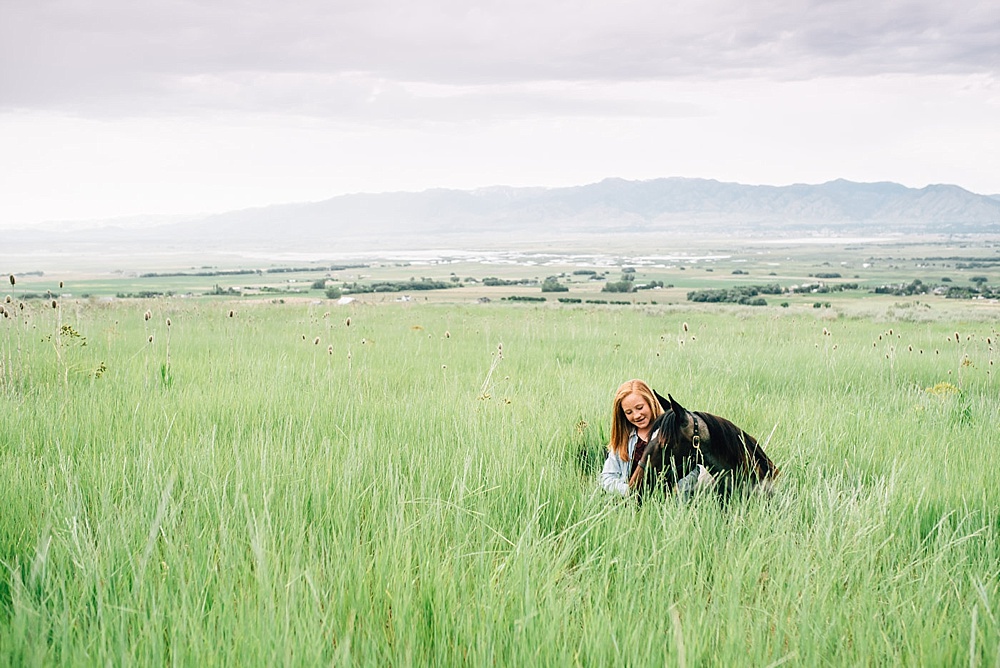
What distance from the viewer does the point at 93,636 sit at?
2354 millimetres

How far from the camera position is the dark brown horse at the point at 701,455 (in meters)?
3.92

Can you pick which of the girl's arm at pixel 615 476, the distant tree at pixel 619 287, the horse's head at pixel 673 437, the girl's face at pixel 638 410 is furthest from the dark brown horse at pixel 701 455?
the distant tree at pixel 619 287

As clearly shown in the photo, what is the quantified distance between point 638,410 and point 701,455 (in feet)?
2.62

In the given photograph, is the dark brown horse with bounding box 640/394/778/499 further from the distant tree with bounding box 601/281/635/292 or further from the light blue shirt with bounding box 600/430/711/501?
the distant tree with bounding box 601/281/635/292

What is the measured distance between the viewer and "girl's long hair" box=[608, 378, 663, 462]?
4.82 meters

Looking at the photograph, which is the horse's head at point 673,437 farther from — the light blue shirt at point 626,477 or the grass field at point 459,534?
the grass field at point 459,534

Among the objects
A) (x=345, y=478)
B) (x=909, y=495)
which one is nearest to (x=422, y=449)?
(x=345, y=478)

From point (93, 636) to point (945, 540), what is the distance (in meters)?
3.79

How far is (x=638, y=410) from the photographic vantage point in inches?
189

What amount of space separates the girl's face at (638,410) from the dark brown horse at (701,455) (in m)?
0.36

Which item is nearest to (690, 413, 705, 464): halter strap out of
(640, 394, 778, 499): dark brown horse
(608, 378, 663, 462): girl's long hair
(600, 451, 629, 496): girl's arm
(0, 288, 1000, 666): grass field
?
(640, 394, 778, 499): dark brown horse

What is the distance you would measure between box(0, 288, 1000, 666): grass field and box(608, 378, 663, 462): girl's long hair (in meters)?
0.43

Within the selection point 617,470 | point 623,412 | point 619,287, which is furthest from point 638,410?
point 619,287

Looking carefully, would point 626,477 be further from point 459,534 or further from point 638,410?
point 459,534
